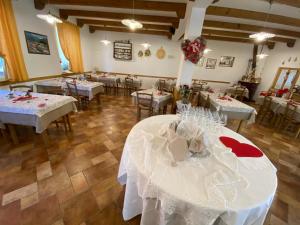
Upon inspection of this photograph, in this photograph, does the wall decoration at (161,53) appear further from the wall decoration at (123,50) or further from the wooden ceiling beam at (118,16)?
the wooden ceiling beam at (118,16)

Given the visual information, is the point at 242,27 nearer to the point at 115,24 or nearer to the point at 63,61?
the point at 115,24

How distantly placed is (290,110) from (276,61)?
4.04m

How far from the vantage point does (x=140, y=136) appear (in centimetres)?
121

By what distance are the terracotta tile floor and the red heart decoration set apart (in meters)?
0.93

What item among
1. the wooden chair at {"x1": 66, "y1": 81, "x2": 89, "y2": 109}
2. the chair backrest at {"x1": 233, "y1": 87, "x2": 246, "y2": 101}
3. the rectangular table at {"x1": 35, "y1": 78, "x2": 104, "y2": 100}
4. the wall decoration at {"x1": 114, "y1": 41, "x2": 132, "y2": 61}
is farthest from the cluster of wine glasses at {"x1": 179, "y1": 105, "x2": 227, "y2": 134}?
the wall decoration at {"x1": 114, "y1": 41, "x2": 132, "y2": 61}

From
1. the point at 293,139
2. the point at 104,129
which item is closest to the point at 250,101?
the point at 293,139

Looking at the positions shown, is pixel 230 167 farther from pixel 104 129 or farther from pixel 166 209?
pixel 104 129

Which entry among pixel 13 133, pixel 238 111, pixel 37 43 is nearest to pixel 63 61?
pixel 37 43

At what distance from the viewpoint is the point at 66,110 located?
2434 mm

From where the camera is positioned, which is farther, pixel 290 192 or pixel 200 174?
pixel 290 192

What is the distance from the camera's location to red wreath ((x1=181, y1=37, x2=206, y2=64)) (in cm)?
303

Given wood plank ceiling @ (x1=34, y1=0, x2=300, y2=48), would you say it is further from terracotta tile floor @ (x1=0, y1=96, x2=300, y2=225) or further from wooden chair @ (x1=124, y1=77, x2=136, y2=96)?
terracotta tile floor @ (x1=0, y1=96, x2=300, y2=225)

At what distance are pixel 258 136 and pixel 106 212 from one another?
140 inches

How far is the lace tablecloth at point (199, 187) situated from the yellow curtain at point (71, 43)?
17.4ft
